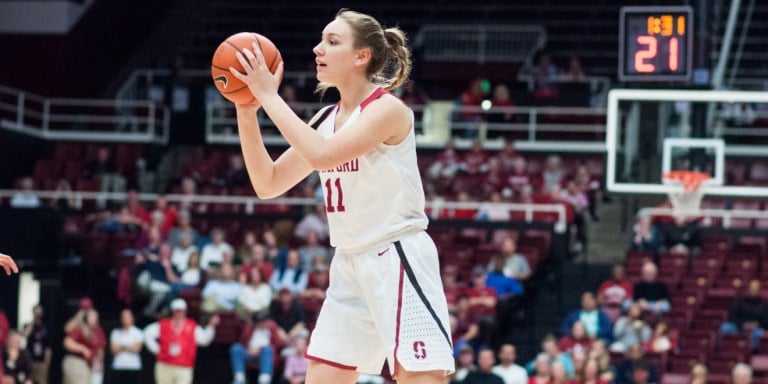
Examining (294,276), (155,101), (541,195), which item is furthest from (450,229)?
(155,101)

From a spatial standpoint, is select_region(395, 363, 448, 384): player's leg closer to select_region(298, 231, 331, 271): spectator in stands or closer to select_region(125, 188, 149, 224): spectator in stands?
select_region(298, 231, 331, 271): spectator in stands

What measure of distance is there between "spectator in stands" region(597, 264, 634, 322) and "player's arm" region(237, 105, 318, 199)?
1065 cm

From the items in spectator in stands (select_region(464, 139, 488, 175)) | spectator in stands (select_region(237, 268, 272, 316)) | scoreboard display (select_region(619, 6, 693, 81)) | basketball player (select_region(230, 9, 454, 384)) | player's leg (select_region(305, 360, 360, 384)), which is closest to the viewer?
basketball player (select_region(230, 9, 454, 384))

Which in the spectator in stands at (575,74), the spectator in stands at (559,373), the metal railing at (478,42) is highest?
the metal railing at (478,42)

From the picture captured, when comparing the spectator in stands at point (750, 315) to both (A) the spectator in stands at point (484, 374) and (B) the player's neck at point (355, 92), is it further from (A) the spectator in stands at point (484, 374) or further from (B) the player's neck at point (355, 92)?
(B) the player's neck at point (355, 92)

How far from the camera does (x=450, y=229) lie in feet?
60.6

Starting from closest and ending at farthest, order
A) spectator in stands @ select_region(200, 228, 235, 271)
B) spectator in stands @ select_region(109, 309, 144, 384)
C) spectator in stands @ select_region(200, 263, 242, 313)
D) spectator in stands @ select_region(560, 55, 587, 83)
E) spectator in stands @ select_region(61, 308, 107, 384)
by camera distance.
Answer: spectator in stands @ select_region(109, 309, 144, 384)
spectator in stands @ select_region(61, 308, 107, 384)
spectator in stands @ select_region(200, 263, 242, 313)
spectator in stands @ select_region(200, 228, 235, 271)
spectator in stands @ select_region(560, 55, 587, 83)

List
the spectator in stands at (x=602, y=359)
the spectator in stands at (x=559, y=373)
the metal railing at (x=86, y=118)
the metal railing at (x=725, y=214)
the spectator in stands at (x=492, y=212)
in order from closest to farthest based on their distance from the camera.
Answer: the spectator in stands at (x=559, y=373) → the spectator in stands at (x=602, y=359) → the metal railing at (x=725, y=214) → the spectator in stands at (x=492, y=212) → the metal railing at (x=86, y=118)

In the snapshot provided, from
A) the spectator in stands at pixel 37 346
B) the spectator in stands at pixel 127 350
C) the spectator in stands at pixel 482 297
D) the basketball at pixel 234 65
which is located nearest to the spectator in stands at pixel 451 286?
the spectator in stands at pixel 482 297

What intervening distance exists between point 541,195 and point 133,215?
5.69 meters

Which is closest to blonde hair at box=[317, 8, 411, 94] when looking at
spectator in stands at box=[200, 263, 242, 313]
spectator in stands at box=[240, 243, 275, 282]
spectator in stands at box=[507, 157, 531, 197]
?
spectator in stands at box=[200, 263, 242, 313]

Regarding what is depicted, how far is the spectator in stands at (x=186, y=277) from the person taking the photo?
1658 cm

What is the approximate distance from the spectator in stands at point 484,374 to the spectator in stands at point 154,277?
450 centimetres

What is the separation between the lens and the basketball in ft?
15.9
